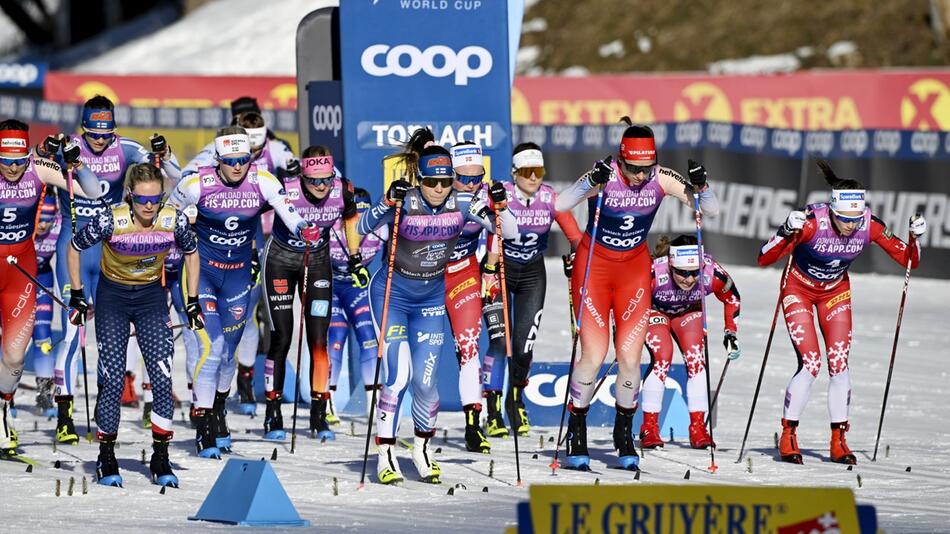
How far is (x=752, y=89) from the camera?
92.5 ft

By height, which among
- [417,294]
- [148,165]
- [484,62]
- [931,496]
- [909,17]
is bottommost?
[931,496]

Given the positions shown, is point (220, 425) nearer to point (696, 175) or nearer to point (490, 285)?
point (490, 285)

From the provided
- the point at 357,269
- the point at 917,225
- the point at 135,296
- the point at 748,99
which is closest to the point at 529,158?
the point at 357,269

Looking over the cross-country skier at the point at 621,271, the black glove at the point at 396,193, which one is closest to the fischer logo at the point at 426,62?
the cross-country skier at the point at 621,271

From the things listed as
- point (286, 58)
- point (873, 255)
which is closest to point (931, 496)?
point (873, 255)

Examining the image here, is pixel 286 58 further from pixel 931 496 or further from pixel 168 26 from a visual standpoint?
pixel 931 496

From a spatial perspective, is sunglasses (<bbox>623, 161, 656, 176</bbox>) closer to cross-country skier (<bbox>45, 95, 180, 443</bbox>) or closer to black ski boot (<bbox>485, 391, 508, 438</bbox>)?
black ski boot (<bbox>485, 391, 508, 438</bbox>)

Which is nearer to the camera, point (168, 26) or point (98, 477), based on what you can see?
point (98, 477)

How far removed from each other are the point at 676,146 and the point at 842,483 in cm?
1416

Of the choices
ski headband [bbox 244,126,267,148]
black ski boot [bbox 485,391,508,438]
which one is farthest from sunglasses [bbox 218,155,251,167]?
black ski boot [bbox 485,391,508,438]

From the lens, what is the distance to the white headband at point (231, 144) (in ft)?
39.5

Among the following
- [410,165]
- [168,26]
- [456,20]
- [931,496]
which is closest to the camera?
[931,496]

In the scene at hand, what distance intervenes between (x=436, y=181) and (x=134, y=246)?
1.97 meters

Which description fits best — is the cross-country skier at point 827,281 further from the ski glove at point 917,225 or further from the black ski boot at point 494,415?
the black ski boot at point 494,415
